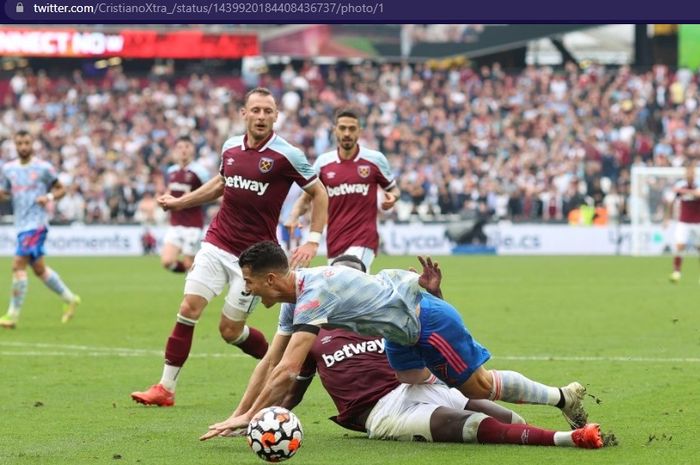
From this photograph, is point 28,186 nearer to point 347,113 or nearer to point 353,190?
point 353,190

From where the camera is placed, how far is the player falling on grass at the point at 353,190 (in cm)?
1436

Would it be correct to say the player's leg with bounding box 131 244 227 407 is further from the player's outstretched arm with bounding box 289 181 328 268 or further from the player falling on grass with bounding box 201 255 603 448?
the player falling on grass with bounding box 201 255 603 448

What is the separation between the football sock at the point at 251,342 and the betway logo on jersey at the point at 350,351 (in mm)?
2672

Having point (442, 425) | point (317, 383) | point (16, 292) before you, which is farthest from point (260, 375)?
point (16, 292)

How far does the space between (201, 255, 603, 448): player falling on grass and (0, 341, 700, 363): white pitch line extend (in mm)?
5056

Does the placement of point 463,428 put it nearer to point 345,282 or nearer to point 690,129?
point 345,282

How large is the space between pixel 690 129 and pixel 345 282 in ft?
121

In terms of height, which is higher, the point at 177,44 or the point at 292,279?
the point at 177,44

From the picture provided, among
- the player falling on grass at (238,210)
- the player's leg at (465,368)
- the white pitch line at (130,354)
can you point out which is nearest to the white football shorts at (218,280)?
the player falling on grass at (238,210)

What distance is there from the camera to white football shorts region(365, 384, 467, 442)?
9.11 metres

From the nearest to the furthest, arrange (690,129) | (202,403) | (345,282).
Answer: (345,282)
(202,403)
(690,129)

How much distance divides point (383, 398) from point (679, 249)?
19.8 m
